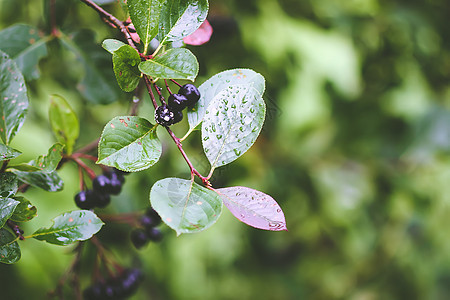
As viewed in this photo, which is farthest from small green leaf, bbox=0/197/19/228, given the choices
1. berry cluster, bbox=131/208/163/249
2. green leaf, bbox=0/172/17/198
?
berry cluster, bbox=131/208/163/249

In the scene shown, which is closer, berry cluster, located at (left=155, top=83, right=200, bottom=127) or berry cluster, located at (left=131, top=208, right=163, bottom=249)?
berry cluster, located at (left=155, top=83, right=200, bottom=127)

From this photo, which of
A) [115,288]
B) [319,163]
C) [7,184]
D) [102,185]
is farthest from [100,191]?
[319,163]

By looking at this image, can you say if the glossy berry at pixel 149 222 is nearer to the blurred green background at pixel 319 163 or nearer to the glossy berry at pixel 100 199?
the glossy berry at pixel 100 199

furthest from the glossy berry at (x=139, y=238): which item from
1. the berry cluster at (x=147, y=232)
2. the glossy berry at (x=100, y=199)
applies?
the glossy berry at (x=100, y=199)

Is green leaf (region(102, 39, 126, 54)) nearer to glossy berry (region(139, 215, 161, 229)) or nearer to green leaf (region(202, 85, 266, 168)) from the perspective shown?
green leaf (region(202, 85, 266, 168))

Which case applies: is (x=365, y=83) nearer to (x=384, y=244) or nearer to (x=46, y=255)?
(x=384, y=244)

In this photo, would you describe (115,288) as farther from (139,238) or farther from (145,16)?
(145,16)

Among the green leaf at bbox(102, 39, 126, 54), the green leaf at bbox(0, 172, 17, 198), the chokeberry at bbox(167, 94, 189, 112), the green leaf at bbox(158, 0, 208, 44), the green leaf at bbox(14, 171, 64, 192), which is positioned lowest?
the green leaf at bbox(14, 171, 64, 192)
